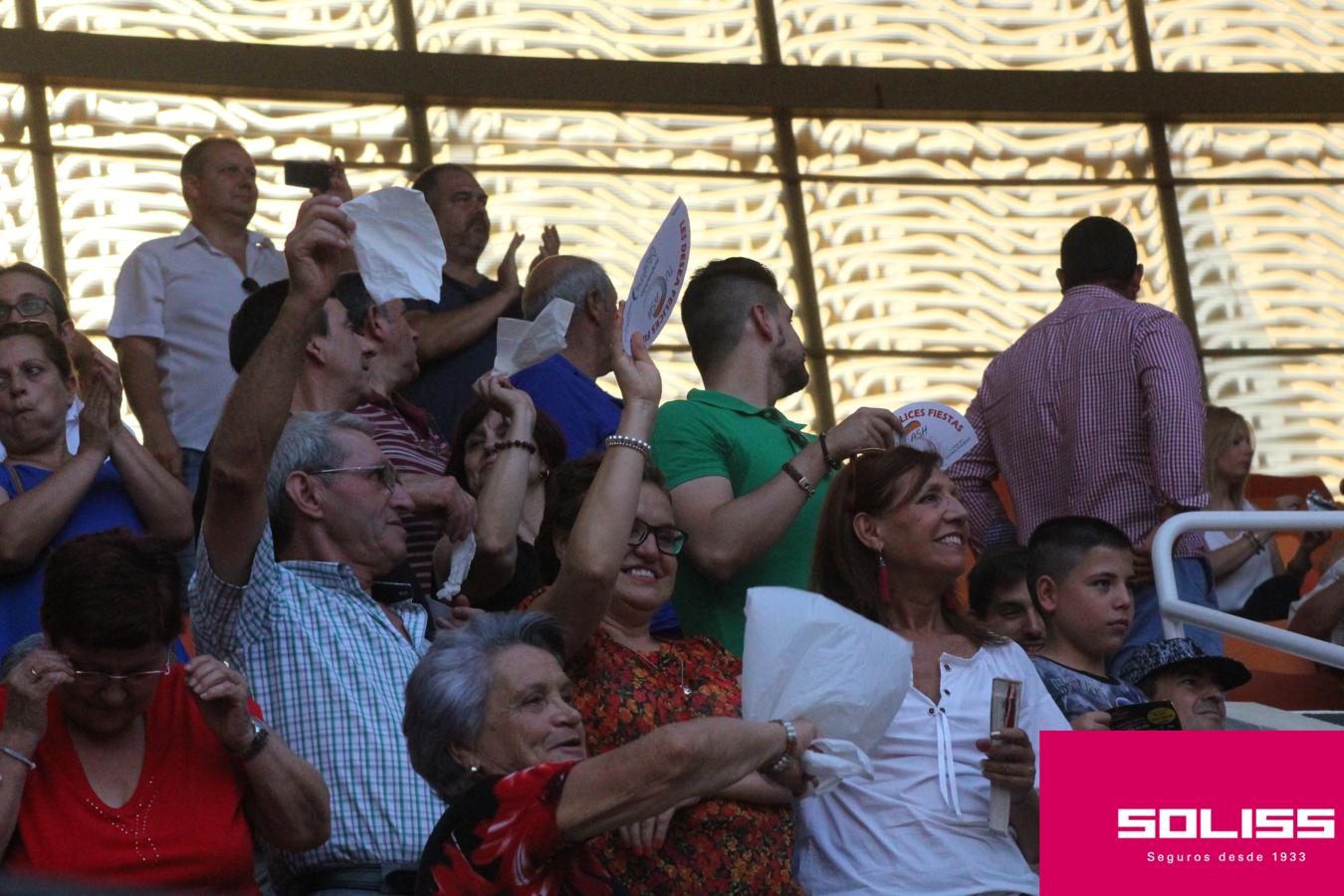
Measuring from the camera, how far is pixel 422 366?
520cm

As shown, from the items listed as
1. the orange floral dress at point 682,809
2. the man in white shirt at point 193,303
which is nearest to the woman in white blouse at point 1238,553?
the man in white shirt at point 193,303

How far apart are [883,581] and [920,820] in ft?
1.61

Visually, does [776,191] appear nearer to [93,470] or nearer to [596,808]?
[93,470]

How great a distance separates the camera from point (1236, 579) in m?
6.33

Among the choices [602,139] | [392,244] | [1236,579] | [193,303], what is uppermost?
[602,139]

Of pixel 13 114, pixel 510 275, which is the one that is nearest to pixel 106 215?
pixel 13 114

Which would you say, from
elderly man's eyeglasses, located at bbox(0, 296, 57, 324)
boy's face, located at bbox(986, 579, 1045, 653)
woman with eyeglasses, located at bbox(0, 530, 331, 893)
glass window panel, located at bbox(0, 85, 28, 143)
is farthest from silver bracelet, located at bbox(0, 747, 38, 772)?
glass window panel, located at bbox(0, 85, 28, 143)

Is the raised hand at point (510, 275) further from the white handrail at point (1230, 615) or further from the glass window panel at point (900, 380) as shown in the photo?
the glass window panel at point (900, 380)

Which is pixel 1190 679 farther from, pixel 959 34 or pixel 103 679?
pixel 959 34

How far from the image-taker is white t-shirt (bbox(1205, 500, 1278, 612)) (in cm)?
629

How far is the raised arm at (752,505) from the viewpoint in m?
3.89

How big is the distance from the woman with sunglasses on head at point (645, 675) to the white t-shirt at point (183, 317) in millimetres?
2101

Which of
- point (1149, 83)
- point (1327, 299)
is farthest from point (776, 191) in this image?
point (1327, 299)

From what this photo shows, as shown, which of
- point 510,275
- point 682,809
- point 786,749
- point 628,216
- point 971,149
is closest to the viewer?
point 786,749
